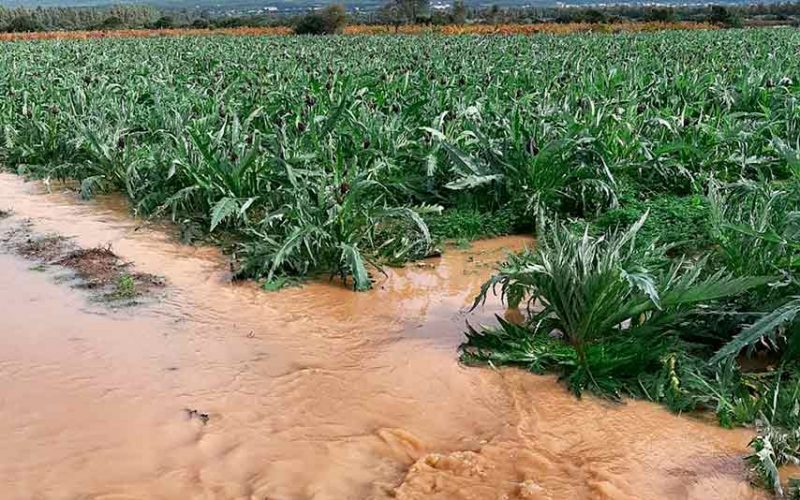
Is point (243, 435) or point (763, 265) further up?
point (763, 265)

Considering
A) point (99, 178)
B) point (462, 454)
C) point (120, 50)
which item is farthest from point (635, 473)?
point (120, 50)

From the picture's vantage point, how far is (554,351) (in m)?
3.79

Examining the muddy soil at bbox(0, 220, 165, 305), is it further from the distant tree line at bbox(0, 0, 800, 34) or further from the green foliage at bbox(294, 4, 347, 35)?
the distant tree line at bbox(0, 0, 800, 34)

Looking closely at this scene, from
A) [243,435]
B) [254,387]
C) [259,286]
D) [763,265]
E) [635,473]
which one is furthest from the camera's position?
[259,286]

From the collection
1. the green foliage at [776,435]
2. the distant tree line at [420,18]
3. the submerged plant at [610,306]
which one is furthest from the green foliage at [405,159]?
the distant tree line at [420,18]

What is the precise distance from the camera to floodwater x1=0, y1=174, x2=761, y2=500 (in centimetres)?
293

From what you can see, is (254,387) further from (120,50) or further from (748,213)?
(120,50)

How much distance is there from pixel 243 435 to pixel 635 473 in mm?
1544

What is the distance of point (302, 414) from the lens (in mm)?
3436

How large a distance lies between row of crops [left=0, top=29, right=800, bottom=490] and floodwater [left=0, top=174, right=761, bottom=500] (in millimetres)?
247

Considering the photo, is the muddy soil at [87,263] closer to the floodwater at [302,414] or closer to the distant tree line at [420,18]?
the floodwater at [302,414]

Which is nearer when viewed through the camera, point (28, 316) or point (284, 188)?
point (28, 316)

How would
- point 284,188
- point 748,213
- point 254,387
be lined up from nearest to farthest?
point 254,387, point 748,213, point 284,188

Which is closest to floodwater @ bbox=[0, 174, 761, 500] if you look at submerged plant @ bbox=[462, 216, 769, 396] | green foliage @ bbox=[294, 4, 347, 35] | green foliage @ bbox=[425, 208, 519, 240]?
submerged plant @ bbox=[462, 216, 769, 396]
